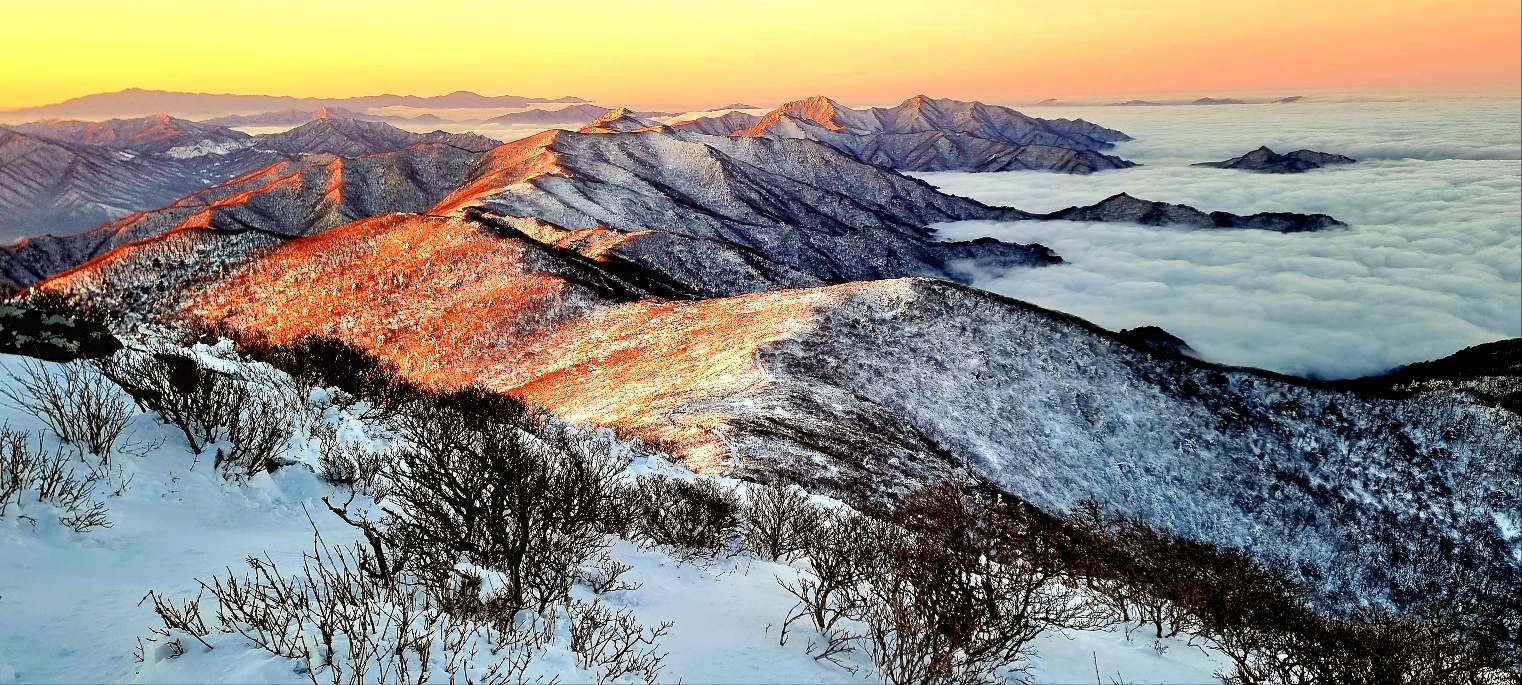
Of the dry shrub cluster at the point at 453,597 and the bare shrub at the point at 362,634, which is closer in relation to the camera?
the bare shrub at the point at 362,634

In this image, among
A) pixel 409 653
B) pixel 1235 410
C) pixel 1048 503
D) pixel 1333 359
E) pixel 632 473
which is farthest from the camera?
pixel 1333 359

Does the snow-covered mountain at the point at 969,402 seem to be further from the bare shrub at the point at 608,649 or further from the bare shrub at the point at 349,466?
the bare shrub at the point at 608,649

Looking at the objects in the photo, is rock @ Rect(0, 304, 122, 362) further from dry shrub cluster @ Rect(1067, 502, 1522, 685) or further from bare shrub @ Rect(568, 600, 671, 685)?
dry shrub cluster @ Rect(1067, 502, 1522, 685)

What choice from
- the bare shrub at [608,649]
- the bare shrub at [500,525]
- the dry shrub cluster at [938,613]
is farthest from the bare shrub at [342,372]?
the dry shrub cluster at [938,613]

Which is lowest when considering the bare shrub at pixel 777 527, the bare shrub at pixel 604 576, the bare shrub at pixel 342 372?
the bare shrub at pixel 777 527

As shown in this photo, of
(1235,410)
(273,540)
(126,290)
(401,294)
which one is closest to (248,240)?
(126,290)

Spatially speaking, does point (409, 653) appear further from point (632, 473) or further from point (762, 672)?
point (632, 473)

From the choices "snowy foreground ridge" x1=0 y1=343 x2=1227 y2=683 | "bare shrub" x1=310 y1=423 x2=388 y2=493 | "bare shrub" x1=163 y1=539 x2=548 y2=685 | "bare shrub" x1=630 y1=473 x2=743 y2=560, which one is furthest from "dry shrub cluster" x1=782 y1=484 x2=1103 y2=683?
"bare shrub" x1=310 y1=423 x2=388 y2=493
